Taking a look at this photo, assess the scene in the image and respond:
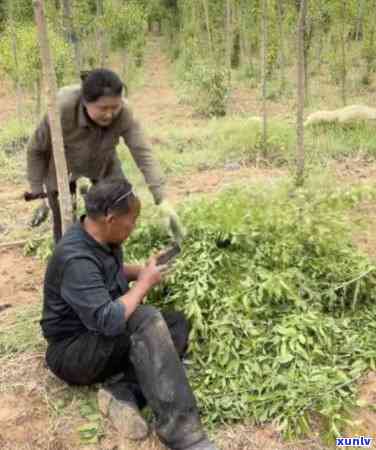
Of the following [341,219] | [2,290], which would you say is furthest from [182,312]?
[2,290]

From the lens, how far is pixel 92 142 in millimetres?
3229

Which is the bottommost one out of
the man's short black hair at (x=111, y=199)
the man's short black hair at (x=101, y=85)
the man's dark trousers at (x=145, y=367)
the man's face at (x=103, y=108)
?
the man's dark trousers at (x=145, y=367)

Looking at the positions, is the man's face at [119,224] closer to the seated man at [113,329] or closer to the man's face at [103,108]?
the seated man at [113,329]

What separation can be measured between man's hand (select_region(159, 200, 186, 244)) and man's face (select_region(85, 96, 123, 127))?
57cm

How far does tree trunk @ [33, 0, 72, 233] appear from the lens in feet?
8.02

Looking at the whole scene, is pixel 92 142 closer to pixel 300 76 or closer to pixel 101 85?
pixel 101 85

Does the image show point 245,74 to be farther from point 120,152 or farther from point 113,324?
point 113,324

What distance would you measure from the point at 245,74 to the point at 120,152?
312 inches

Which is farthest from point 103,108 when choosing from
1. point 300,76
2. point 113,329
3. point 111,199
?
point 300,76

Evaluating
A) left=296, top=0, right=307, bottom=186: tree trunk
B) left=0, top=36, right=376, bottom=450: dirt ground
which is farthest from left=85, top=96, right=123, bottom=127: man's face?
left=296, top=0, right=307, bottom=186: tree trunk

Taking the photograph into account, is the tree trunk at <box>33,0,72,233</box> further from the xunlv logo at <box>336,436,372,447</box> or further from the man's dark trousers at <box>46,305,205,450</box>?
the xunlv logo at <box>336,436,372,447</box>

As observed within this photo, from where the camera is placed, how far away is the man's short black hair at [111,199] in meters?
2.07

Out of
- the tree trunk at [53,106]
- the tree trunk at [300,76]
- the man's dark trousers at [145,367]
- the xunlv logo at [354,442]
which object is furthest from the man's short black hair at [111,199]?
the tree trunk at [300,76]

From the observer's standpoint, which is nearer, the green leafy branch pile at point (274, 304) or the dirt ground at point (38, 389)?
the dirt ground at point (38, 389)
